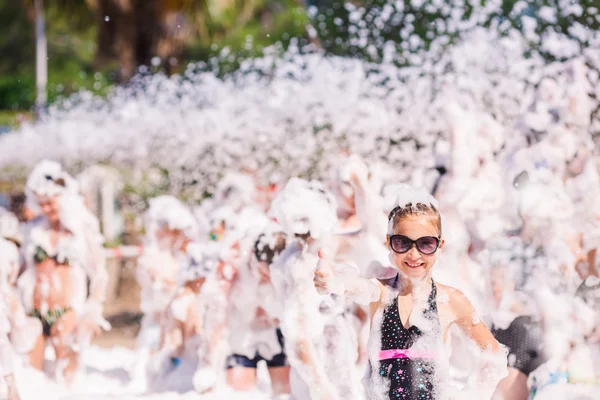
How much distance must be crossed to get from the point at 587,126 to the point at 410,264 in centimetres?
415

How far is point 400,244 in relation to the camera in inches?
92.9

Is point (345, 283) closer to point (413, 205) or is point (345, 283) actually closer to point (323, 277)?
point (323, 277)

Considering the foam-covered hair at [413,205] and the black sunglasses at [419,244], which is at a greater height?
the foam-covered hair at [413,205]

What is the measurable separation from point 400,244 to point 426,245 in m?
0.07

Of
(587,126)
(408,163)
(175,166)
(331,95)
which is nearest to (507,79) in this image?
(408,163)

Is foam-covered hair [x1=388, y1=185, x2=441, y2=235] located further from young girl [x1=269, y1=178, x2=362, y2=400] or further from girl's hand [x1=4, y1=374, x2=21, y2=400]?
girl's hand [x1=4, y1=374, x2=21, y2=400]

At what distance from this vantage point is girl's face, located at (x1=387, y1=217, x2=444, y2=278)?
7.72 ft

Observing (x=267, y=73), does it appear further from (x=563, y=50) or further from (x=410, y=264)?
(x=410, y=264)

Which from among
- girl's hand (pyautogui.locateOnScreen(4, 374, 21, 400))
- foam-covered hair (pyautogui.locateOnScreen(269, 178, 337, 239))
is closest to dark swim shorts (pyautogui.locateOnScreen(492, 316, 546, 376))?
foam-covered hair (pyautogui.locateOnScreen(269, 178, 337, 239))

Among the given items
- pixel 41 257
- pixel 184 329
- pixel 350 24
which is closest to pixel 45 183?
pixel 41 257

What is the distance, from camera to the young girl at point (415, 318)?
2.36m

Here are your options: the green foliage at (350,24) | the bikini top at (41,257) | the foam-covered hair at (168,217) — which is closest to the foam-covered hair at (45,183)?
the bikini top at (41,257)

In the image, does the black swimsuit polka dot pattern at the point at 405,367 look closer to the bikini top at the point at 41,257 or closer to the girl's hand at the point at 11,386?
the girl's hand at the point at 11,386

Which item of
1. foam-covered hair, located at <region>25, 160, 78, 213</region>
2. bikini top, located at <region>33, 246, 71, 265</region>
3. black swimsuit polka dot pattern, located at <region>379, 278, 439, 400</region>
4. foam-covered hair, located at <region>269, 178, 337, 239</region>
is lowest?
black swimsuit polka dot pattern, located at <region>379, 278, 439, 400</region>
